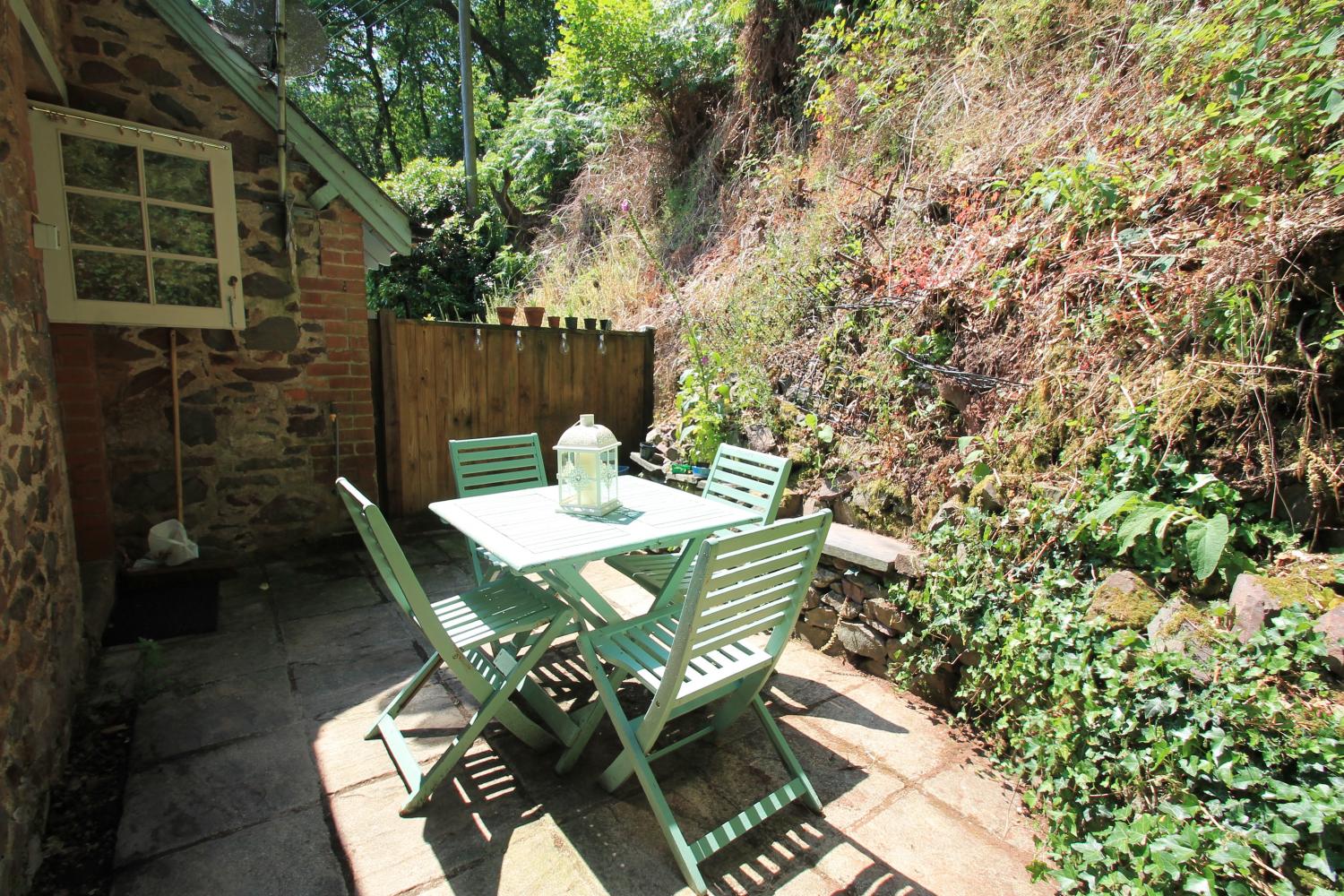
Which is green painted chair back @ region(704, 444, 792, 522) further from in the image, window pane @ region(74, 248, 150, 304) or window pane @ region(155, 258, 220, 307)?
window pane @ region(74, 248, 150, 304)

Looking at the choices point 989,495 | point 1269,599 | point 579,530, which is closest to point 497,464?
point 579,530

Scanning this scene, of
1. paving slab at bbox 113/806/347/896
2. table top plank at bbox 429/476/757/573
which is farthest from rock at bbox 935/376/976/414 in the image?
paving slab at bbox 113/806/347/896

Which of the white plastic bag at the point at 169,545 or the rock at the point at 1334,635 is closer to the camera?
the rock at the point at 1334,635

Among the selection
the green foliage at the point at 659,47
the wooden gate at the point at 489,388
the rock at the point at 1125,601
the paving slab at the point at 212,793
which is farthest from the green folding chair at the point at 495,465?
the green foliage at the point at 659,47

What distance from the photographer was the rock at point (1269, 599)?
164cm

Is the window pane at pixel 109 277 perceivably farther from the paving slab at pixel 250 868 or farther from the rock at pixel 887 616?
the rock at pixel 887 616

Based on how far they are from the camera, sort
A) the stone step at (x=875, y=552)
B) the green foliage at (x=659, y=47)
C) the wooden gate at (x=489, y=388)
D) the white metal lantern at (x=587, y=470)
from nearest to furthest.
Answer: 1. the white metal lantern at (x=587, y=470)
2. the stone step at (x=875, y=552)
3. the wooden gate at (x=489, y=388)
4. the green foliage at (x=659, y=47)

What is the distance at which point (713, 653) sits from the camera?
203cm

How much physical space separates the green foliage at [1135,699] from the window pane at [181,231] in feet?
13.8

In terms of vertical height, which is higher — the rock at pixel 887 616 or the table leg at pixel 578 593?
the table leg at pixel 578 593

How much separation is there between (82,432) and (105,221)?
3.71 ft

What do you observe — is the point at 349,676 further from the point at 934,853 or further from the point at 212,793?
the point at 934,853

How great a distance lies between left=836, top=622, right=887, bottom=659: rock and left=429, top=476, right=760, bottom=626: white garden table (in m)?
0.79

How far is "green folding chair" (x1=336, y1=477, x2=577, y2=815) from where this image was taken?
1.83m
